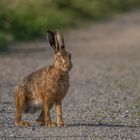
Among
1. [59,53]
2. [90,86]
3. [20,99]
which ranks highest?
[90,86]

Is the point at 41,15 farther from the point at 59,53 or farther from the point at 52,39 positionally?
the point at 59,53

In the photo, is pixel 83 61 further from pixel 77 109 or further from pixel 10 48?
pixel 77 109

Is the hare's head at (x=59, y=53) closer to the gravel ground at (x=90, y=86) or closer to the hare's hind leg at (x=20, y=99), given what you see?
the hare's hind leg at (x=20, y=99)

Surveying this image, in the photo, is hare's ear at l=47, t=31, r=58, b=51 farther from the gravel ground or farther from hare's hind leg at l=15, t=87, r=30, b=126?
the gravel ground

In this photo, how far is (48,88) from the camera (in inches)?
353

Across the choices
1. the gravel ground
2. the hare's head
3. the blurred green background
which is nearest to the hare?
the hare's head

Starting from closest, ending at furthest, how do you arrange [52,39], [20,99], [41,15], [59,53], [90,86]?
[59,53] < [52,39] < [20,99] < [90,86] < [41,15]

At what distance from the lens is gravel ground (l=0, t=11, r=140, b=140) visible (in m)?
8.95

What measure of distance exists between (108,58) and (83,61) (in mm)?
1490

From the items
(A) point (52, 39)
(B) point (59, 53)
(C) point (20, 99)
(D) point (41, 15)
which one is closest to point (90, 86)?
(C) point (20, 99)

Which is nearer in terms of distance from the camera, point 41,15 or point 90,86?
point 90,86

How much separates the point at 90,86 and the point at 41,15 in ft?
47.2

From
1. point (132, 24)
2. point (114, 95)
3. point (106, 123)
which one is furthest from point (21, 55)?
point (132, 24)

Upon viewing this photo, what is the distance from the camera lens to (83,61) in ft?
63.7
